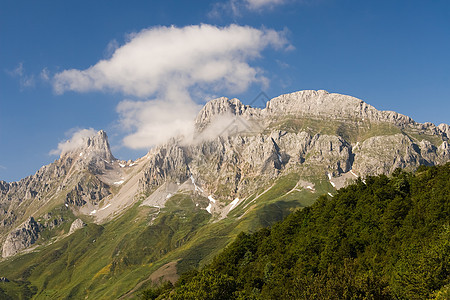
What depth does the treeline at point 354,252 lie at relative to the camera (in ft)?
237

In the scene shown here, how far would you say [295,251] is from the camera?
410 ft

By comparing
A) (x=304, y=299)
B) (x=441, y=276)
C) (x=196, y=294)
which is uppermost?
(x=196, y=294)

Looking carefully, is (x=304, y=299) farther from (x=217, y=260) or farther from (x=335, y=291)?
(x=217, y=260)

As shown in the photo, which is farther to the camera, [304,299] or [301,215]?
[301,215]

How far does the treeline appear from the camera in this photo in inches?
2840

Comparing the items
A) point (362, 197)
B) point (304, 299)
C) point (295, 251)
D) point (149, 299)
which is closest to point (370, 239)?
point (295, 251)

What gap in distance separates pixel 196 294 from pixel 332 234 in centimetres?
5234

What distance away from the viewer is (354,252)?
11350 cm

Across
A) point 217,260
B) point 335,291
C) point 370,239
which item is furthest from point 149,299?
point 335,291

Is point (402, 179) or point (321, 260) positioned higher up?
point (402, 179)

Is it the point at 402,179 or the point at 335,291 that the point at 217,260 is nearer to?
the point at 402,179

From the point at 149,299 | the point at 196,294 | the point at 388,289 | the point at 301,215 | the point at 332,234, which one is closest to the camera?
the point at 388,289

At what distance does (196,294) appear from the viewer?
8869 centimetres

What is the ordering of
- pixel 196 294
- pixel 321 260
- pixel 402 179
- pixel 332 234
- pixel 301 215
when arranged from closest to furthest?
1. pixel 196 294
2. pixel 321 260
3. pixel 332 234
4. pixel 402 179
5. pixel 301 215
